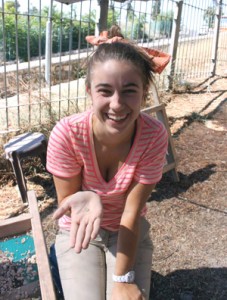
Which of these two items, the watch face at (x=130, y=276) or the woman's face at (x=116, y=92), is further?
the watch face at (x=130, y=276)

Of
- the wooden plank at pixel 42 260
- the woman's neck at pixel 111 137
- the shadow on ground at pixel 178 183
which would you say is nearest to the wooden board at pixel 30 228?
the wooden plank at pixel 42 260

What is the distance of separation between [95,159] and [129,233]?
335mm

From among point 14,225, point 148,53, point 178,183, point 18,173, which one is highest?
point 148,53

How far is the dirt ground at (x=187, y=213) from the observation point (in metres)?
2.13

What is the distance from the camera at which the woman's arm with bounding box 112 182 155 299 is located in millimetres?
1455

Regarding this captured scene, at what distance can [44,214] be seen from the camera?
8.79 ft

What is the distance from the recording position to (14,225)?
5.28 ft

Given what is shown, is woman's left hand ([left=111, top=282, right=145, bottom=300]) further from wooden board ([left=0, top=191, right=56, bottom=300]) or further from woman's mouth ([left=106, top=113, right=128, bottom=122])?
woman's mouth ([left=106, top=113, right=128, bottom=122])

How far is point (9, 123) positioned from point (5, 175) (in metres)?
0.55

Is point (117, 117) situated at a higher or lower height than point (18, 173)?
higher

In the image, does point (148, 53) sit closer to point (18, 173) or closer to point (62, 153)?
point (62, 153)

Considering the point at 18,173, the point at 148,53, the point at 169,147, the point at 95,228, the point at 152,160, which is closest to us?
the point at 95,228

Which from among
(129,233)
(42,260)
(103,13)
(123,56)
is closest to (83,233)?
(42,260)

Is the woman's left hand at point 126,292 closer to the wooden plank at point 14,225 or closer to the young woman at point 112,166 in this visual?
the young woman at point 112,166
